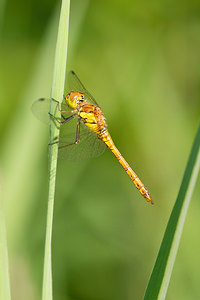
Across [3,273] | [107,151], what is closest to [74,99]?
Answer: [107,151]

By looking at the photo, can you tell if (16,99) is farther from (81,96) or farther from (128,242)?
(128,242)

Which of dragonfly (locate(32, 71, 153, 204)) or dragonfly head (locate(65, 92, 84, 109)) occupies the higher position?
dragonfly head (locate(65, 92, 84, 109))

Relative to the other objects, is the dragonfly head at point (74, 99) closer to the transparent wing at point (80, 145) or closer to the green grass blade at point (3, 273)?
the transparent wing at point (80, 145)

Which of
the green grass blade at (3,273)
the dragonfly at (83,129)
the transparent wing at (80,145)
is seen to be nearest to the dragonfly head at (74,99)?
the dragonfly at (83,129)

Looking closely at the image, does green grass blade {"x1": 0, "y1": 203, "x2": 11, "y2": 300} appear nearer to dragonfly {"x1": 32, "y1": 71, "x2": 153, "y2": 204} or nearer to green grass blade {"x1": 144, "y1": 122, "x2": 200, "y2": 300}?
green grass blade {"x1": 144, "y1": 122, "x2": 200, "y2": 300}

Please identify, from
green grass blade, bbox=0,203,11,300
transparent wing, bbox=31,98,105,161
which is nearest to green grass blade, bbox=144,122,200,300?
green grass blade, bbox=0,203,11,300

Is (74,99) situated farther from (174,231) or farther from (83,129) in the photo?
(174,231)
